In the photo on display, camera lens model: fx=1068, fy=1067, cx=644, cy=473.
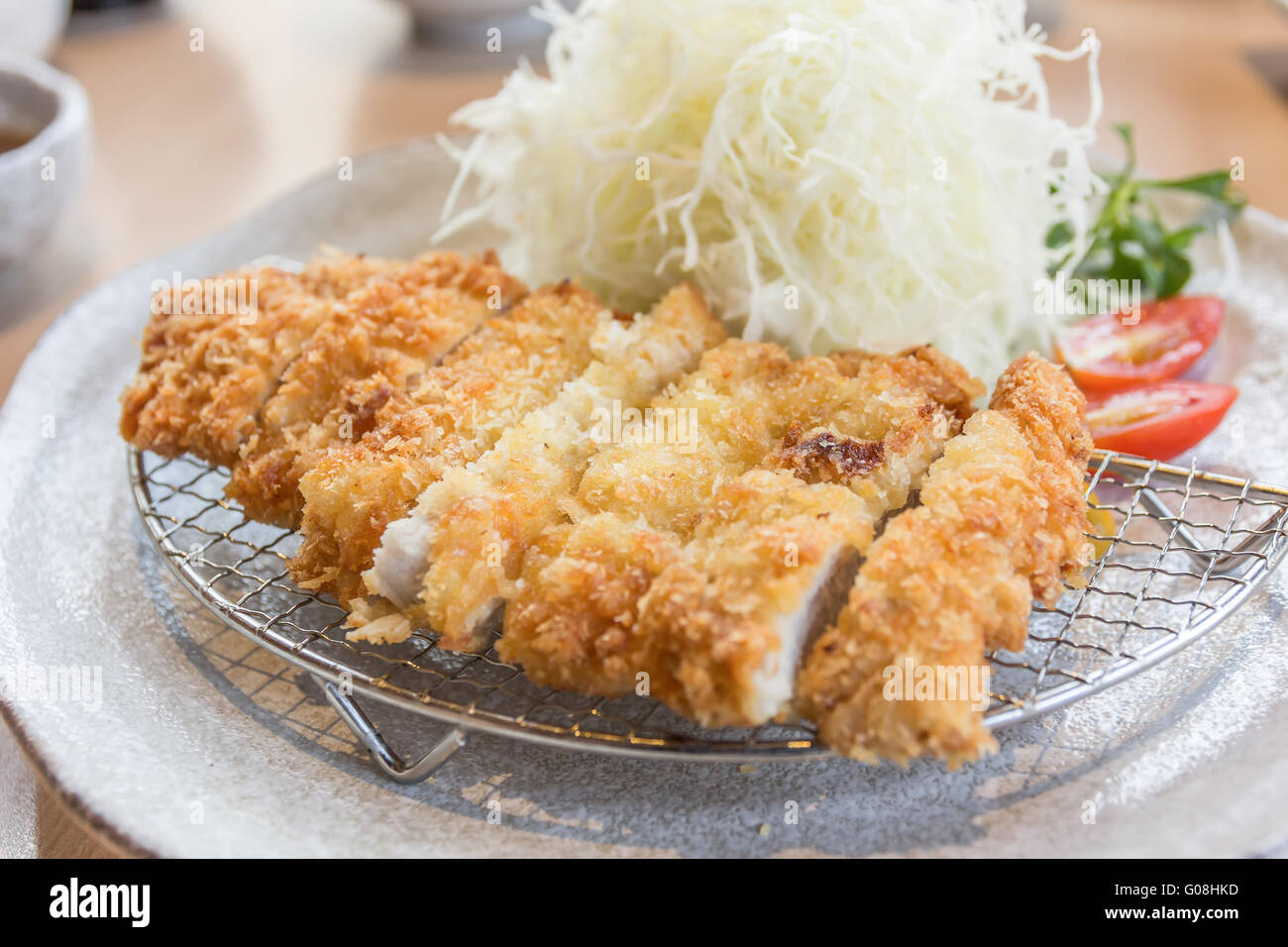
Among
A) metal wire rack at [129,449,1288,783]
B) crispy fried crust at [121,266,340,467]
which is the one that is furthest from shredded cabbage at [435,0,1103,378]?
crispy fried crust at [121,266,340,467]

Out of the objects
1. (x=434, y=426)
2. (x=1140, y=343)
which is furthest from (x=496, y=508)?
(x=1140, y=343)

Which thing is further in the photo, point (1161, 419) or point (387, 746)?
point (1161, 419)

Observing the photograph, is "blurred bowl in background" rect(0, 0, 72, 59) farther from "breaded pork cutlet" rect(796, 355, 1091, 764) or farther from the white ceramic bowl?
"breaded pork cutlet" rect(796, 355, 1091, 764)

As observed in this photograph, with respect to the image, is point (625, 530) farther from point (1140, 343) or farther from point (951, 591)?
point (1140, 343)

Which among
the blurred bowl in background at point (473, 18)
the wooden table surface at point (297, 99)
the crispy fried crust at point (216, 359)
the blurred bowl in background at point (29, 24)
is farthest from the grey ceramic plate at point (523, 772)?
the blurred bowl in background at point (473, 18)

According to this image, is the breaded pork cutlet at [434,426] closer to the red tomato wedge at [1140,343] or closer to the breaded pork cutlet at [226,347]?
the breaded pork cutlet at [226,347]
